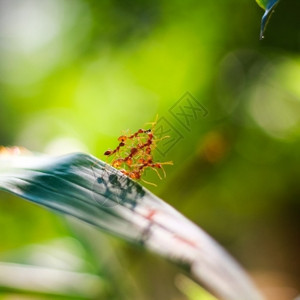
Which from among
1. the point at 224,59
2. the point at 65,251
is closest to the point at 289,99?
the point at 224,59

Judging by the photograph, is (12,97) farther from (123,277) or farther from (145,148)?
(145,148)

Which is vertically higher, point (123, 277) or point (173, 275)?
point (173, 275)

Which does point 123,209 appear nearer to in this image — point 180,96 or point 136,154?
A: point 136,154

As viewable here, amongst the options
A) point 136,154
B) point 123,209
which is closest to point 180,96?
point 136,154

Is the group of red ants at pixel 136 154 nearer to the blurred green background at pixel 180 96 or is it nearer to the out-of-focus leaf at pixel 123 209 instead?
the out-of-focus leaf at pixel 123 209

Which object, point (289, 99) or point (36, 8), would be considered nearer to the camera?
point (289, 99)

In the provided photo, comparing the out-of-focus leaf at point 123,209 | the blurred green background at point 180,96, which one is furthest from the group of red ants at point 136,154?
the blurred green background at point 180,96

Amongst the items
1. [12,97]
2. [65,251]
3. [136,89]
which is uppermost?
[12,97]
